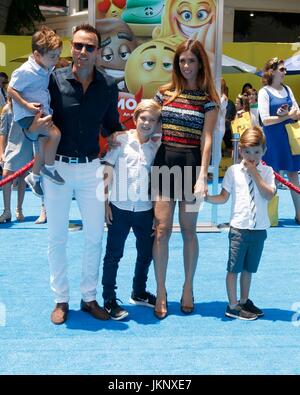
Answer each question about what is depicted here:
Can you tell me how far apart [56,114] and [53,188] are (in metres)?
0.51

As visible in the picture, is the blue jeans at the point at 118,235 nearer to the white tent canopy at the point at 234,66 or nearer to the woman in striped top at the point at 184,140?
the woman in striped top at the point at 184,140

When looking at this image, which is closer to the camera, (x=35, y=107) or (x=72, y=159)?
(x=35, y=107)

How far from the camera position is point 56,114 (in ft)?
14.0

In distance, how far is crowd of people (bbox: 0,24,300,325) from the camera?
13.9 feet

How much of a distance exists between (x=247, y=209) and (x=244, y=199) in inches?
3.1

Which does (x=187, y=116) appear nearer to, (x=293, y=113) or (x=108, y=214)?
(x=108, y=214)

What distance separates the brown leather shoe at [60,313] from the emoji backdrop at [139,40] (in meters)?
2.72

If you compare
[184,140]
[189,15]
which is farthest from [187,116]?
[189,15]

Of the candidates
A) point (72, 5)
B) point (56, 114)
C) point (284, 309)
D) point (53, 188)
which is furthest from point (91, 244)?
point (72, 5)

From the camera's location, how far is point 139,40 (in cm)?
675

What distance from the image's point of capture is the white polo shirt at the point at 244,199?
453 centimetres

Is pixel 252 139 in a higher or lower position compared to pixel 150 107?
lower

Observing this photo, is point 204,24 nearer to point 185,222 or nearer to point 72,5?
point 185,222

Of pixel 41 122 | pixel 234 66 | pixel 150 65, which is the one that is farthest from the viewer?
pixel 234 66
